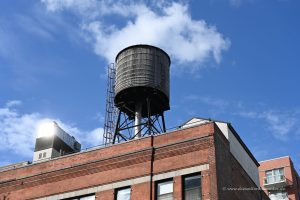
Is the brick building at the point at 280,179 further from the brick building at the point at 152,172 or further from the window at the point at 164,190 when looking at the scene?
the window at the point at 164,190

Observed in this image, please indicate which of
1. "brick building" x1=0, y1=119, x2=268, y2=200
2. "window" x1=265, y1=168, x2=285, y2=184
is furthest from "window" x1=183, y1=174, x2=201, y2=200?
"window" x1=265, y1=168, x2=285, y2=184

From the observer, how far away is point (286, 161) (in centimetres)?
6303

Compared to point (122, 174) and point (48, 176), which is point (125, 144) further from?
point (48, 176)

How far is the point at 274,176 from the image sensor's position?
6312 centimetres

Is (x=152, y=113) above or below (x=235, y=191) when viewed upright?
above

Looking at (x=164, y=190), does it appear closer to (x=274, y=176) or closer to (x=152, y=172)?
(x=152, y=172)

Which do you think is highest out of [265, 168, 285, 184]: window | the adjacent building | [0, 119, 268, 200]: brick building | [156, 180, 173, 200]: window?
[265, 168, 285, 184]: window

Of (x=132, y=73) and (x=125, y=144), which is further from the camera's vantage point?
(x=132, y=73)

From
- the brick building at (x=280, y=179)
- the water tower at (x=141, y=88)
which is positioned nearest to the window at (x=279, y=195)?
A: the brick building at (x=280, y=179)

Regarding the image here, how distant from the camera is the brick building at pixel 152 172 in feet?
95.1

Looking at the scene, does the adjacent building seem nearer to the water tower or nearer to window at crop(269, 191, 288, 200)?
the water tower

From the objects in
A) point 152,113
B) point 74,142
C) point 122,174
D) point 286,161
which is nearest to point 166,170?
point 122,174

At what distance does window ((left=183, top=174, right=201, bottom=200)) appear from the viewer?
28473 millimetres

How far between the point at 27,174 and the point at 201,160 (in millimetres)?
12306
